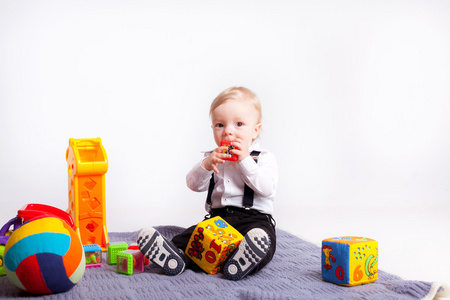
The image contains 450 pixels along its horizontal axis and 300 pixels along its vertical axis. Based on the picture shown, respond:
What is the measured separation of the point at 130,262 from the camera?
63.9 inches

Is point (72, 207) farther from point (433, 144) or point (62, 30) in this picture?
point (433, 144)

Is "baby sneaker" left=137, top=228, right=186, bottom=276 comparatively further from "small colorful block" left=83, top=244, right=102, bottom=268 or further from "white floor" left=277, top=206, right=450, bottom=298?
"white floor" left=277, top=206, right=450, bottom=298

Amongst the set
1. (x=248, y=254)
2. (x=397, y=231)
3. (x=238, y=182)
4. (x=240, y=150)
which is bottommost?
(x=397, y=231)

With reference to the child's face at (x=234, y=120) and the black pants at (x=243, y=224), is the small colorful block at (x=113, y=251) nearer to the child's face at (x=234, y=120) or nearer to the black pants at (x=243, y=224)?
the black pants at (x=243, y=224)

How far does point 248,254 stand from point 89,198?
762 millimetres

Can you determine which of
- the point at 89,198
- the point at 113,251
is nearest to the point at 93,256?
the point at 113,251

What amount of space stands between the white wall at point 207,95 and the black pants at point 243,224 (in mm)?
1076

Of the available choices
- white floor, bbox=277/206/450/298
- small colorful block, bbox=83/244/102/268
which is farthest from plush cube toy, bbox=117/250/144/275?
white floor, bbox=277/206/450/298

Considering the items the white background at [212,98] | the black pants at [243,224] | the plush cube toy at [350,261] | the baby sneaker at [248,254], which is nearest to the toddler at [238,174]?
the black pants at [243,224]

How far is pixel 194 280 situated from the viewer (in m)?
1.55

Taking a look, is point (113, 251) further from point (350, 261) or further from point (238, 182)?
point (350, 261)

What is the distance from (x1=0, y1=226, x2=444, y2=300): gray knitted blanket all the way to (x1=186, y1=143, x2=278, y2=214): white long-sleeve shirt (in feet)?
0.76

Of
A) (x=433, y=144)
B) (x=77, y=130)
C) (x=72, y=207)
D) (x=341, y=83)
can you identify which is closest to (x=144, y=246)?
(x=72, y=207)

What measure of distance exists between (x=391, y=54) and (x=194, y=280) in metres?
2.40
